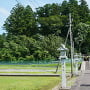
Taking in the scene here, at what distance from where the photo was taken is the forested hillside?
91.4 meters

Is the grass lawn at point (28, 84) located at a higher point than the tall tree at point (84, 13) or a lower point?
lower

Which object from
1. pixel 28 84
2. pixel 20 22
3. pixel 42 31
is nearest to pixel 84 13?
pixel 42 31

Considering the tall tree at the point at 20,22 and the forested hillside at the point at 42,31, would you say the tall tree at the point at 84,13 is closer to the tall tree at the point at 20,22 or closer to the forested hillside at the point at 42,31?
the forested hillside at the point at 42,31

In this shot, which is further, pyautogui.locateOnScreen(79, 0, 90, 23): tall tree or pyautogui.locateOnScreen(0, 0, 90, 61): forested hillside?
pyautogui.locateOnScreen(79, 0, 90, 23): tall tree

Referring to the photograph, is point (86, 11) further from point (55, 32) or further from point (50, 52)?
point (50, 52)

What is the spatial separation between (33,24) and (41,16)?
7981mm

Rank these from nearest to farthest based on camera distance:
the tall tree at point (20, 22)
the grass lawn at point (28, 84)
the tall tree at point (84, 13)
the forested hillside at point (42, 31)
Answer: the grass lawn at point (28, 84), the forested hillside at point (42, 31), the tall tree at point (20, 22), the tall tree at point (84, 13)

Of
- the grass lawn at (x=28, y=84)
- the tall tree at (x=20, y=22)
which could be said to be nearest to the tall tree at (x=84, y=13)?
the tall tree at (x=20, y=22)

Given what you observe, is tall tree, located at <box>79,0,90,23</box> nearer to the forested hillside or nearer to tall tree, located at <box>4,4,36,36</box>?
the forested hillside

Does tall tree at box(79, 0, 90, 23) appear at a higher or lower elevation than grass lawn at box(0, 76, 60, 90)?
higher

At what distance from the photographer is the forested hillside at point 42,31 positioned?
300ft

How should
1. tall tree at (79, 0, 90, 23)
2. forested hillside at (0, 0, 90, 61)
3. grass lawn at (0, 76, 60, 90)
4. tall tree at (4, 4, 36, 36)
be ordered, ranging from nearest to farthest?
grass lawn at (0, 76, 60, 90) → forested hillside at (0, 0, 90, 61) → tall tree at (4, 4, 36, 36) → tall tree at (79, 0, 90, 23)

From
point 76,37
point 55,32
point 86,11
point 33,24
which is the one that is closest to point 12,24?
point 33,24

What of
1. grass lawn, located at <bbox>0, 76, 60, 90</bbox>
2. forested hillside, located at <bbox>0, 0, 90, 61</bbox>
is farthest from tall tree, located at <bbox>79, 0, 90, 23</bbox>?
grass lawn, located at <bbox>0, 76, 60, 90</bbox>
